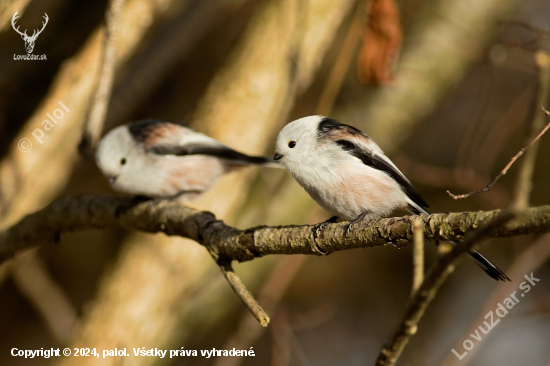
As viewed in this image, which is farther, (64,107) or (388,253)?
(388,253)

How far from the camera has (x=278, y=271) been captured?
448 cm

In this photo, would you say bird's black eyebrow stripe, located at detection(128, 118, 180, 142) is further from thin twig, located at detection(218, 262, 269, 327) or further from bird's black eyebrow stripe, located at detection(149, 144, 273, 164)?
thin twig, located at detection(218, 262, 269, 327)

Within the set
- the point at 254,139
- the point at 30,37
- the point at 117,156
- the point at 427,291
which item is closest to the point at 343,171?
the point at 427,291

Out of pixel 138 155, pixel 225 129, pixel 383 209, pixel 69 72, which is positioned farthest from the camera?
pixel 225 129

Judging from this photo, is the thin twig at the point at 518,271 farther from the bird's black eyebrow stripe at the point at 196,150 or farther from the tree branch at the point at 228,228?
the bird's black eyebrow stripe at the point at 196,150

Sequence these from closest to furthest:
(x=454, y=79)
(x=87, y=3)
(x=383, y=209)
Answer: (x=383, y=209), (x=87, y=3), (x=454, y=79)

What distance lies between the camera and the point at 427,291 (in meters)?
1.16

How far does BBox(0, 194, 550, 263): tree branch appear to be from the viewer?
1455mm

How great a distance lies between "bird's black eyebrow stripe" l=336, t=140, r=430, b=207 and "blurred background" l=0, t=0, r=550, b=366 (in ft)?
3.61

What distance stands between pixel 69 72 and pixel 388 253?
13.4 feet

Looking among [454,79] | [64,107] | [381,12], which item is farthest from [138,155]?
[454,79]

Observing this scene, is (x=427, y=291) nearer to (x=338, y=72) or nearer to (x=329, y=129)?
(x=329, y=129)

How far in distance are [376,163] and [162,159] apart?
5.76 ft

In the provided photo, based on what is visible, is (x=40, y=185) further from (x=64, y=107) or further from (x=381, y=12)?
(x=381, y=12)
